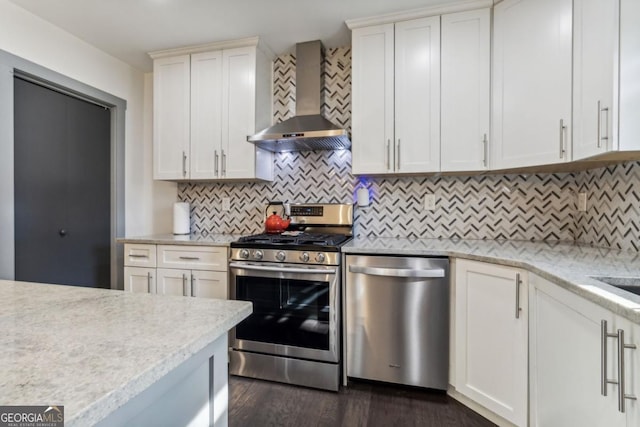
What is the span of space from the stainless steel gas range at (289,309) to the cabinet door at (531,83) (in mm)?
1281

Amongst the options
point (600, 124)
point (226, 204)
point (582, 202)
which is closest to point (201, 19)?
point (226, 204)

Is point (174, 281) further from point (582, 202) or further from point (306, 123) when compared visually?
point (582, 202)

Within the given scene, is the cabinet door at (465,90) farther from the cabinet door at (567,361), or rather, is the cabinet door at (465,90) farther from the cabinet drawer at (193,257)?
the cabinet drawer at (193,257)

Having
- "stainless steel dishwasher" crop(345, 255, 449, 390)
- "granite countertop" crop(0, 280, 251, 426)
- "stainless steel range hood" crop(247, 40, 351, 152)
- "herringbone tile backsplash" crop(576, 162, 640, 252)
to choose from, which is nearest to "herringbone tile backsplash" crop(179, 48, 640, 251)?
"herringbone tile backsplash" crop(576, 162, 640, 252)

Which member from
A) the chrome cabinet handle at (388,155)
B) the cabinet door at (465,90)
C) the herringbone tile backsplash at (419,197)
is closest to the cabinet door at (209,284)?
the herringbone tile backsplash at (419,197)

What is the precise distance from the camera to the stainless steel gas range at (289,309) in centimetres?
202

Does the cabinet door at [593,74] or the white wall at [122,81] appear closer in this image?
the cabinet door at [593,74]

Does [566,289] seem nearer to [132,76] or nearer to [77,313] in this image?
[77,313]

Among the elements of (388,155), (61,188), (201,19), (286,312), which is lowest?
(286,312)

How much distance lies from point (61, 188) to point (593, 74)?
3485 millimetres

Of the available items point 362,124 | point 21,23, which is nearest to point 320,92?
point 362,124

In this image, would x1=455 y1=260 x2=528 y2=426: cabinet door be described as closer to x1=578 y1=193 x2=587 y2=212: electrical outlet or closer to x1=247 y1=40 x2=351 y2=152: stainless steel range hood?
x1=578 y1=193 x2=587 y2=212: electrical outlet

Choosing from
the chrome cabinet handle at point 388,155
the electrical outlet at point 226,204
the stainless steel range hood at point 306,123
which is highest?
the stainless steel range hood at point 306,123

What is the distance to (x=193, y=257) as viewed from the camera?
2.32 metres
